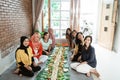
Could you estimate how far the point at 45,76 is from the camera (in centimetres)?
310

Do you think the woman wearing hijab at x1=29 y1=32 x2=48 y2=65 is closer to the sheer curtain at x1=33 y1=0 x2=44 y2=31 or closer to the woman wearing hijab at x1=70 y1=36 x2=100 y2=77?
the woman wearing hijab at x1=70 y1=36 x2=100 y2=77

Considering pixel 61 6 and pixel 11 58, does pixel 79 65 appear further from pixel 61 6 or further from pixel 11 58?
pixel 61 6

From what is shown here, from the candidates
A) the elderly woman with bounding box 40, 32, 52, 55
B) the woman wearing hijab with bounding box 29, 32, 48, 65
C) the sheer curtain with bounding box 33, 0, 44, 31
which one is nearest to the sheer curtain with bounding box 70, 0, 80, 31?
the sheer curtain with bounding box 33, 0, 44, 31

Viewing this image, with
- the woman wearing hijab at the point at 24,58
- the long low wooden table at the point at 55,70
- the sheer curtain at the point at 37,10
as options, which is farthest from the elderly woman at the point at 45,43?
the sheer curtain at the point at 37,10

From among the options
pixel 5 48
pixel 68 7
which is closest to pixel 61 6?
pixel 68 7

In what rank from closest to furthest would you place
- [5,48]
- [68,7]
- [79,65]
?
[79,65] → [5,48] → [68,7]

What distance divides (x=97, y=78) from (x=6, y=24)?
94.4 inches

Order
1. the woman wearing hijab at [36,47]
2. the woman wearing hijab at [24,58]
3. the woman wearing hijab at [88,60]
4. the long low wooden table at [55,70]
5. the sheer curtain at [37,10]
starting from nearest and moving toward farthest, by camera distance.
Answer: the long low wooden table at [55,70], the woman wearing hijab at [24,58], the woman wearing hijab at [88,60], the woman wearing hijab at [36,47], the sheer curtain at [37,10]

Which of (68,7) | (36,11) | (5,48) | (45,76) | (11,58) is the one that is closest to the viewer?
(45,76)

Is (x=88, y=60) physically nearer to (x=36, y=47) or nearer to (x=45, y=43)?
(x=36, y=47)

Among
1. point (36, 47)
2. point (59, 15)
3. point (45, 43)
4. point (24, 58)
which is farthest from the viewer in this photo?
point (59, 15)

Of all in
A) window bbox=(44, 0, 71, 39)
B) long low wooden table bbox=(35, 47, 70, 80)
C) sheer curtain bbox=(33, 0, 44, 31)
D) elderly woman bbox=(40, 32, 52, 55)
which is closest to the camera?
long low wooden table bbox=(35, 47, 70, 80)

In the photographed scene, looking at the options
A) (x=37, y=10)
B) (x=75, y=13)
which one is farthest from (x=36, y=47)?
(x=75, y=13)

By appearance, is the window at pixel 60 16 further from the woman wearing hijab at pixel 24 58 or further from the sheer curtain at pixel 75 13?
the woman wearing hijab at pixel 24 58
